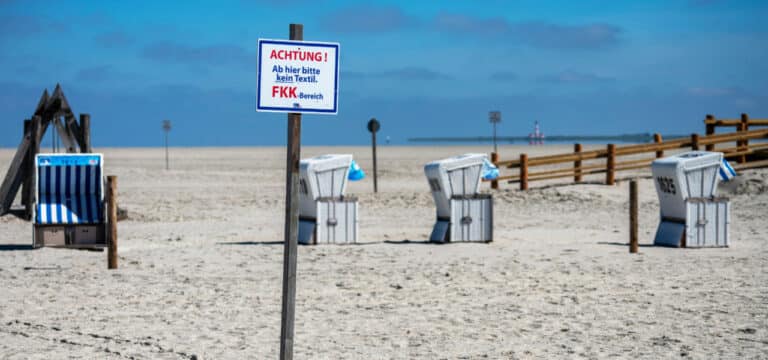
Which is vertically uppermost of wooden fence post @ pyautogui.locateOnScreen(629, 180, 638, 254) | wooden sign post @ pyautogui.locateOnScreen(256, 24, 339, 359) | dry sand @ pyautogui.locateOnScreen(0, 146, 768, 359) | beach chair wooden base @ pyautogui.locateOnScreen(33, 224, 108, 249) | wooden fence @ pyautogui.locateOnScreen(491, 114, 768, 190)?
wooden fence @ pyautogui.locateOnScreen(491, 114, 768, 190)

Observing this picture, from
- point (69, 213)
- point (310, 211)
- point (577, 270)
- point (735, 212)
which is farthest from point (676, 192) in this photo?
point (69, 213)

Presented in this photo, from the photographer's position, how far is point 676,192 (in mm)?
14242

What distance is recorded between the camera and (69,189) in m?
14.2

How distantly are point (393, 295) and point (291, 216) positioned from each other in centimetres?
442

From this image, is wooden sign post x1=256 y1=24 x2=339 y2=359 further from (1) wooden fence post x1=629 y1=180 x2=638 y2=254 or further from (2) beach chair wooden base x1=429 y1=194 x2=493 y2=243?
(2) beach chair wooden base x1=429 y1=194 x2=493 y2=243

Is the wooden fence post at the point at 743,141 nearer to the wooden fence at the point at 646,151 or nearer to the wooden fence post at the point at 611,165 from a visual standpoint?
the wooden fence at the point at 646,151

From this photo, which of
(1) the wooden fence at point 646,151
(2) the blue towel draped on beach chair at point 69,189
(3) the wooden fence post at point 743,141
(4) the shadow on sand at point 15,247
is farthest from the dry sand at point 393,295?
(3) the wooden fence post at point 743,141

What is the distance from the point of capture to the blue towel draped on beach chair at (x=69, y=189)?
45.5ft

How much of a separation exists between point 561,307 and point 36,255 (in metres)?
7.88

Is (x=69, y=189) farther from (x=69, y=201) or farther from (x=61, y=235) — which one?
(x=61, y=235)

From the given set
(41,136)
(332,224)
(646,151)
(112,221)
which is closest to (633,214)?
(332,224)

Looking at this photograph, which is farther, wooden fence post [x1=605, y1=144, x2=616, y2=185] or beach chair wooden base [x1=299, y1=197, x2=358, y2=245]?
wooden fence post [x1=605, y1=144, x2=616, y2=185]

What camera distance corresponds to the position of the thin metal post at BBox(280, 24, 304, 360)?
5.50 metres

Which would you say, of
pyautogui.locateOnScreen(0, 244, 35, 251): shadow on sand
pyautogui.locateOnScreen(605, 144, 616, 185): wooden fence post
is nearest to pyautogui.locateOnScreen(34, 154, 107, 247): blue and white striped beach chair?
pyautogui.locateOnScreen(0, 244, 35, 251): shadow on sand
